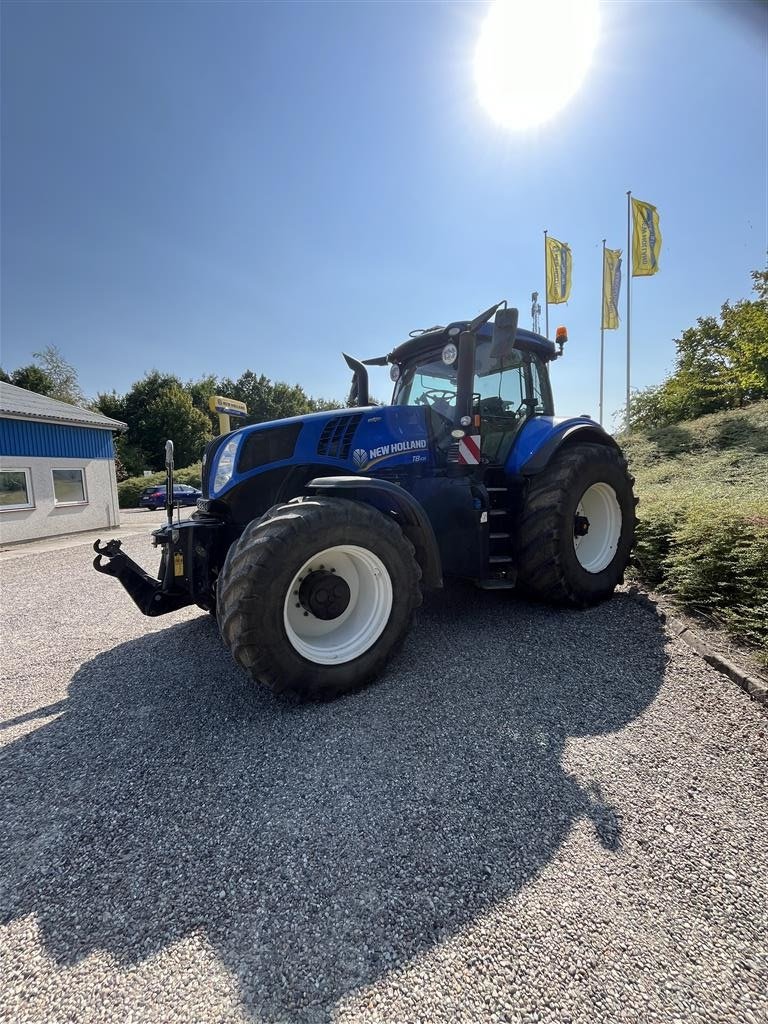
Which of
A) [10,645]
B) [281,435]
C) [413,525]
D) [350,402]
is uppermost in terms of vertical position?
[350,402]

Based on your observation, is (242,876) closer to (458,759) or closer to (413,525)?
(458,759)

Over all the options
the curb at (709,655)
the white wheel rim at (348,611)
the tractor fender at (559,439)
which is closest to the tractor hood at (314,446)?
the white wheel rim at (348,611)

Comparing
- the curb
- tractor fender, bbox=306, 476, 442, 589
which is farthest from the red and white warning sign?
the curb

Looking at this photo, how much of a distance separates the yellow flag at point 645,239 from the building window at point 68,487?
20.9 m

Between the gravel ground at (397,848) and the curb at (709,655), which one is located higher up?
the curb at (709,655)

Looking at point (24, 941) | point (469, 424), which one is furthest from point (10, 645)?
point (469, 424)

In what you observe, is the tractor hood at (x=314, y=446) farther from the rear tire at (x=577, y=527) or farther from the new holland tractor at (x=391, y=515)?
the rear tire at (x=577, y=527)

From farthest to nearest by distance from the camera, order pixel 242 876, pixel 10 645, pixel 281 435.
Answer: pixel 10 645
pixel 281 435
pixel 242 876

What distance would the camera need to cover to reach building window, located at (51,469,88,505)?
40.0 ft

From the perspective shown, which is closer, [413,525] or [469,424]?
[413,525]

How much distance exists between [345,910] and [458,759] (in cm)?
85

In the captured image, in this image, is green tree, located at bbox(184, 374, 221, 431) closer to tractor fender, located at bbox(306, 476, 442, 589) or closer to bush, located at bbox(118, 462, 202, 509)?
bush, located at bbox(118, 462, 202, 509)

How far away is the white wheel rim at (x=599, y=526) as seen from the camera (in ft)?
14.1

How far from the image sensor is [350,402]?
4648mm
